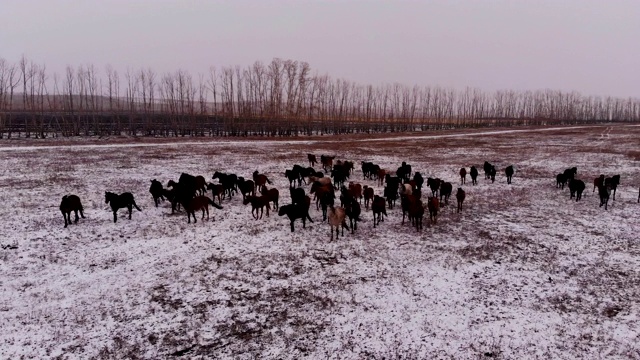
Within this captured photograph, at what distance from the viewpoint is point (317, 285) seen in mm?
8023

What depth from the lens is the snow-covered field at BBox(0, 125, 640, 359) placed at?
6.11 metres

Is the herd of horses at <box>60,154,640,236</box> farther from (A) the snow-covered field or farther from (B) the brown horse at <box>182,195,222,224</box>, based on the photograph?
(A) the snow-covered field

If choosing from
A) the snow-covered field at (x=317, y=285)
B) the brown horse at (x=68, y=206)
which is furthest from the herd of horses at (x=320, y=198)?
the snow-covered field at (x=317, y=285)

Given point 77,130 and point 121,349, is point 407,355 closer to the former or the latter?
point 121,349

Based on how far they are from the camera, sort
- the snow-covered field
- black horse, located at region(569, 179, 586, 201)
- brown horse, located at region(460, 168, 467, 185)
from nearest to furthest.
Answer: the snow-covered field < black horse, located at region(569, 179, 586, 201) < brown horse, located at region(460, 168, 467, 185)

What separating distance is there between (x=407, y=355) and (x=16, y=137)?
170 ft

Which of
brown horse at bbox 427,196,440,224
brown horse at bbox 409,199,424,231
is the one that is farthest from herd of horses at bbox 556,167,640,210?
brown horse at bbox 409,199,424,231

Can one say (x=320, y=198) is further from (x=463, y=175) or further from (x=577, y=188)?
(x=577, y=188)

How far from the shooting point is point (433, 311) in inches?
279

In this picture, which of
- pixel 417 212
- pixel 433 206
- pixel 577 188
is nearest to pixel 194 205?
pixel 417 212

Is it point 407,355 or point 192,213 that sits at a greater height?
point 192,213

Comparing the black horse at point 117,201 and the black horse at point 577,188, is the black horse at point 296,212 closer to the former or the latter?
the black horse at point 117,201

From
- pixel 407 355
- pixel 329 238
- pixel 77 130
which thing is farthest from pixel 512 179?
pixel 77 130

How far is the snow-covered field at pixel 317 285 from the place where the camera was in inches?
240
